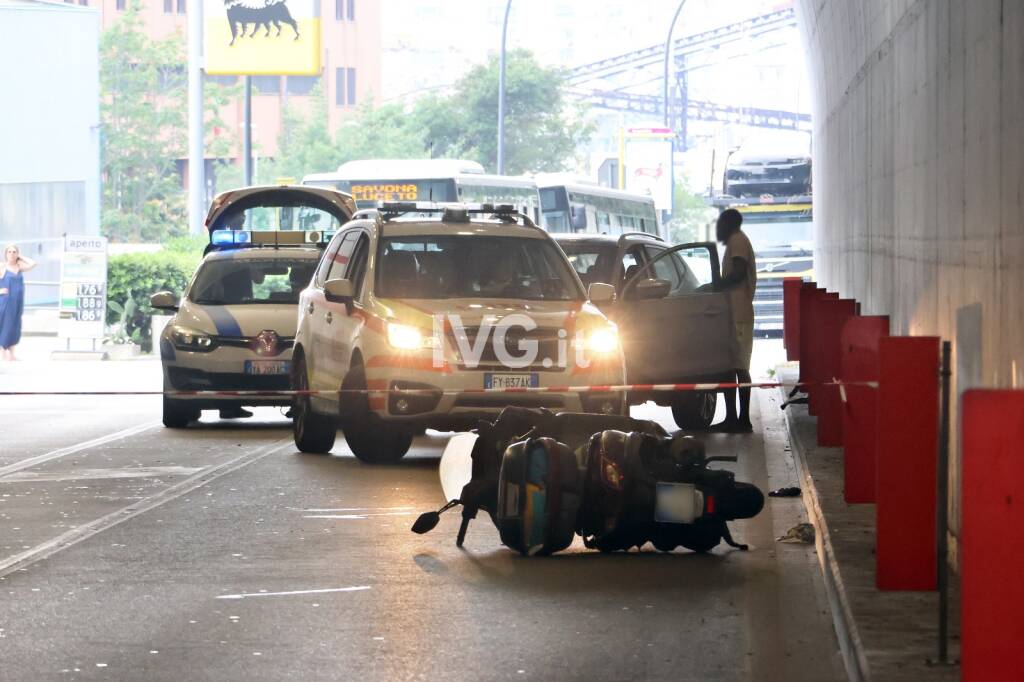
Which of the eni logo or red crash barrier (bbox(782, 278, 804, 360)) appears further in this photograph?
the eni logo

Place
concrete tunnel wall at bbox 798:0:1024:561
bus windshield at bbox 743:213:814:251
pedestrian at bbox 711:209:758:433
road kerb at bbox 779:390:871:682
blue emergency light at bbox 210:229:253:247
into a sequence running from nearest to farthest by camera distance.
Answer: road kerb at bbox 779:390:871:682 < concrete tunnel wall at bbox 798:0:1024:561 < pedestrian at bbox 711:209:758:433 < blue emergency light at bbox 210:229:253:247 < bus windshield at bbox 743:213:814:251

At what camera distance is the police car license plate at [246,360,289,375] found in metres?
18.3

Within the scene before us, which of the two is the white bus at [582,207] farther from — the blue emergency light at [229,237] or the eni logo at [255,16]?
the blue emergency light at [229,237]

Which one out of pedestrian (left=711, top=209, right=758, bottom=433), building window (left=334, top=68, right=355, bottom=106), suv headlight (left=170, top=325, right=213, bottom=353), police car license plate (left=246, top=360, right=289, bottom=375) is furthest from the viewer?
building window (left=334, top=68, right=355, bottom=106)

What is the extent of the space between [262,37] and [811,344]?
48032 mm

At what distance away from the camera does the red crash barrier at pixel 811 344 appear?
1440 centimetres

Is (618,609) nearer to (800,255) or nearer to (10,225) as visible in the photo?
(800,255)

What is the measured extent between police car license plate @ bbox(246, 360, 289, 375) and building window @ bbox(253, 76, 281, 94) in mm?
96228

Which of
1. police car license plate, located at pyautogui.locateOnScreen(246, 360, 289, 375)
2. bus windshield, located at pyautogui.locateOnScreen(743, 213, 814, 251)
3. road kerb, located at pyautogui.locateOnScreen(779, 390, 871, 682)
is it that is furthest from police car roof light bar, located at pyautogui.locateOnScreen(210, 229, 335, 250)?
bus windshield, located at pyautogui.locateOnScreen(743, 213, 814, 251)

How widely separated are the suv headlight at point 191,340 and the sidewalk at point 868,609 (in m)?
8.29

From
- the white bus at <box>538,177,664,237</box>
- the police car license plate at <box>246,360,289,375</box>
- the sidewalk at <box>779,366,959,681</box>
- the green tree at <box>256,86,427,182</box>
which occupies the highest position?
the green tree at <box>256,86,427,182</box>

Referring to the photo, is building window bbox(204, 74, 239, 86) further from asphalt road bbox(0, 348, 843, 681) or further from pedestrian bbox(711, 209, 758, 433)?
asphalt road bbox(0, 348, 843, 681)

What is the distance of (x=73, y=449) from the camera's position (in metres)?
16.7

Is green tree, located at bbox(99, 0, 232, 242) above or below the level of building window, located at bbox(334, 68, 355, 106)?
below
